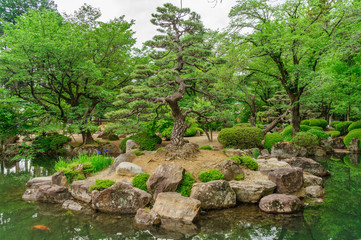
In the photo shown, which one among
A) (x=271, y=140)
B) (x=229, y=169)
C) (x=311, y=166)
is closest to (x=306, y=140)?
(x=271, y=140)

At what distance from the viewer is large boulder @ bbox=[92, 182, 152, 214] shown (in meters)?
5.25

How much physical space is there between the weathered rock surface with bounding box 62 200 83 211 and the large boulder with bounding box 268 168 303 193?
524cm

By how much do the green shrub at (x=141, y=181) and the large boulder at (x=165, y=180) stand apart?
382 mm

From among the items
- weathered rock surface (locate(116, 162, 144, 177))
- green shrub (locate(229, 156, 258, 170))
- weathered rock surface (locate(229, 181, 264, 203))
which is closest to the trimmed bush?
green shrub (locate(229, 156, 258, 170))

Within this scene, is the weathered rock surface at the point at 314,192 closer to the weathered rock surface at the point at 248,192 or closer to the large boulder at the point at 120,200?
the weathered rock surface at the point at 248,192

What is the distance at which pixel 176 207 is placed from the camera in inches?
192

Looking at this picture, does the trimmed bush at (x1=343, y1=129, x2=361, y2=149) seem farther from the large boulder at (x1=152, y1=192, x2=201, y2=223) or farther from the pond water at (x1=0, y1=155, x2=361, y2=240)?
the large boulder at (x1=152, y1=192, x2=201, y2=223)

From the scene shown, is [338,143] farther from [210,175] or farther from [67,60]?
[67,60]

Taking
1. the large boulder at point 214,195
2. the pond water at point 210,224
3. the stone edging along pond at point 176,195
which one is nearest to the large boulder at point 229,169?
the stone edging along pond at point 176,195

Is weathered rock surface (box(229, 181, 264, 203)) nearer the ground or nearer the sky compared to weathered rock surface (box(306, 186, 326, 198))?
nearer the sky

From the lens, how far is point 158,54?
8133mm

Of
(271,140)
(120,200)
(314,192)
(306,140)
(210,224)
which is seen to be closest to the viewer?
(210,224)

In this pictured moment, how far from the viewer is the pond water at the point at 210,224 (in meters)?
4.07

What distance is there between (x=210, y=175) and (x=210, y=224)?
5.58ft
